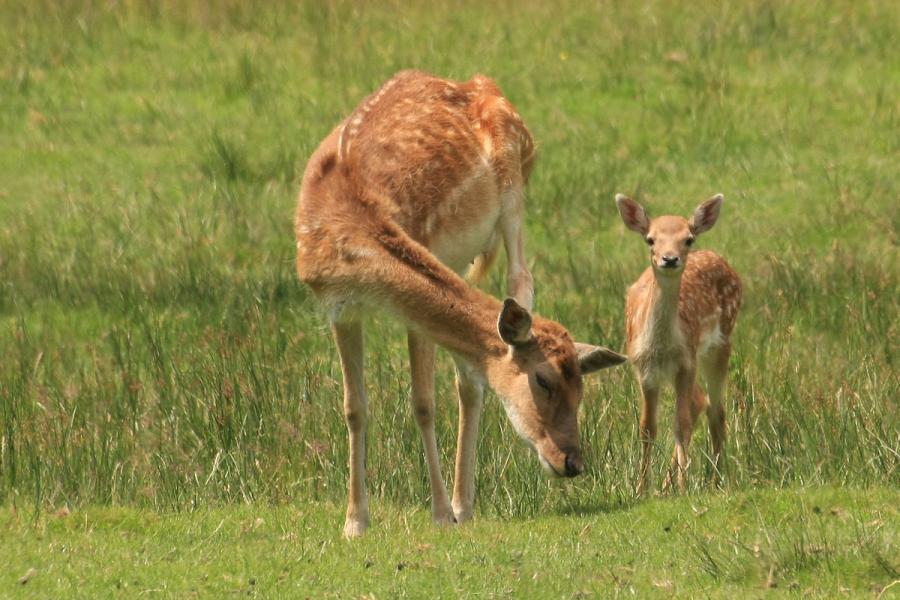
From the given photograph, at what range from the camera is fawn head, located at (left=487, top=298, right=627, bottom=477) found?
808 cm

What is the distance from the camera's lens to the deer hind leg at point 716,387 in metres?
10.2

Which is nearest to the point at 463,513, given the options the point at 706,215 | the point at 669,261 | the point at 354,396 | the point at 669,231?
the point at 354,396

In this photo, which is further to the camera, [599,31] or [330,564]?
[599,31]

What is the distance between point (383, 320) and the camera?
11766 mm

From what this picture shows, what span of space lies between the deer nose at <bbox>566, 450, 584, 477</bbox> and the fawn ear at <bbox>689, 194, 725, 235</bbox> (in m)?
2.61

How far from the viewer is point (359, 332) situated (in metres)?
9.12

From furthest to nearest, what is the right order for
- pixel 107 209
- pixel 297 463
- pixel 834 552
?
pixel 107 209
pixel 297 463
pixel 834 552

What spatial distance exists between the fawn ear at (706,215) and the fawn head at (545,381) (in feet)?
7.27

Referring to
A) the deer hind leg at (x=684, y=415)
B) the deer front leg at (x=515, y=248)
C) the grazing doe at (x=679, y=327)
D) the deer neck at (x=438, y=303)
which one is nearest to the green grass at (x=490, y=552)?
the deer hind leg at (x=684, y=415)

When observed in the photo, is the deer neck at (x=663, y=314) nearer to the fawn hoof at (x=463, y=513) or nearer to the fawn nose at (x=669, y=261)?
the fawn nose at (x=669, y=261)

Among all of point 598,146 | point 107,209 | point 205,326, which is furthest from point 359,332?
point 598,146

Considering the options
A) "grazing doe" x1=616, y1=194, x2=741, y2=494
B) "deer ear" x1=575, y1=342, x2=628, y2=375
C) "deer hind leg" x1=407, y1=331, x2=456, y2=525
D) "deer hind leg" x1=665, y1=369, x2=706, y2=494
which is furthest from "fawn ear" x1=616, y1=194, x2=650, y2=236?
"deer ear" x1=575, y1=342, x2=628, y2=375

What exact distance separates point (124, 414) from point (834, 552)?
14.9 feet

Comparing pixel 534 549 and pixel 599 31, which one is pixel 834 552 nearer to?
pixel 534 549
